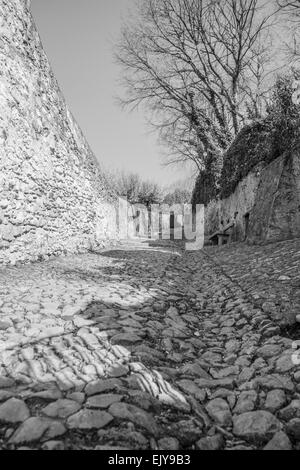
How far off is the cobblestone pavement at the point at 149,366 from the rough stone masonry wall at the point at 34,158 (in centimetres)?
213

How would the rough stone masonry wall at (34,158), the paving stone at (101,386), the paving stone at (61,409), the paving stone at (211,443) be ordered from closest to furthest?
the paving stone at (211,443)
the paving stone at (61,409)
the paving stone at (101,386)
the rough stone masonry wall at (34,158)

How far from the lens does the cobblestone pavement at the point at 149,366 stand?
5.76 feet

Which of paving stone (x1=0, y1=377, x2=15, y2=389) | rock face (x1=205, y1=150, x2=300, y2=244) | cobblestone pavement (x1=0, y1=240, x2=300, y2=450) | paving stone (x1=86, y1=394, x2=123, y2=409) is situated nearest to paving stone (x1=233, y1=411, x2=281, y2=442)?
cobblestone pavement (x1=0, y1=240, x2=300, y2=450)

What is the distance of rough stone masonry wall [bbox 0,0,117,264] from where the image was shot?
6367mm

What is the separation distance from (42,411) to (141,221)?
2508cm

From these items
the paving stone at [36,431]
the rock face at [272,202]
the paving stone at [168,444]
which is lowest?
the paving stone at [168,444]

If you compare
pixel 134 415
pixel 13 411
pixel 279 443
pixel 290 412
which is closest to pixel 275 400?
pixel 290 412

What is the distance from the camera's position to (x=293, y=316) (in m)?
3.03

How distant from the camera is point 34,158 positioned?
7.15m

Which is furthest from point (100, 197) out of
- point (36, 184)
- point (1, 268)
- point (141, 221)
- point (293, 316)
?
point (141, 221)

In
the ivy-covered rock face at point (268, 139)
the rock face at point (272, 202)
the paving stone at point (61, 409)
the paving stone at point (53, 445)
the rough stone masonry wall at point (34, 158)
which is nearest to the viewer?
the paving stone at point (53, 445)

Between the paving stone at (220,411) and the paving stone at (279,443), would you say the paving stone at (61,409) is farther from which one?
the paving stone at (279,443)

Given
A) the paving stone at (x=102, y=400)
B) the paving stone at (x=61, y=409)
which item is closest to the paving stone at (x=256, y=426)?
the paving stone at (x=102, y=400)
